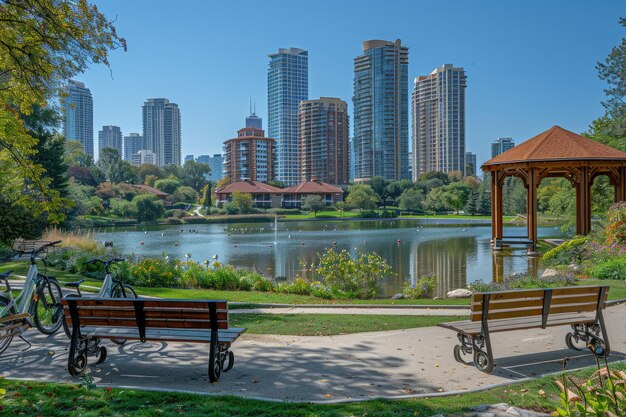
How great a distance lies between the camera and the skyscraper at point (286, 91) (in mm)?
168250

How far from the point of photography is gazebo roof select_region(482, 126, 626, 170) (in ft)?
71.2

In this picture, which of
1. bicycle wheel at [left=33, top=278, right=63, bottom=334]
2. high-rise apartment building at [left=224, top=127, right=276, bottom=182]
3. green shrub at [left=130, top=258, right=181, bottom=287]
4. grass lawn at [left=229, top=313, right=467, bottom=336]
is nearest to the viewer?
bicycle wheel at [left=33, top=278, right=63, bottom=334]

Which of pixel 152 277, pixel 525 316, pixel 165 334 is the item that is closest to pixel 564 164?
pixel 152 277

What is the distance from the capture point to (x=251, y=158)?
399ft

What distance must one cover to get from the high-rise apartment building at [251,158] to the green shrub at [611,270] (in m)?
110

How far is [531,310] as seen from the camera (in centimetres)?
533

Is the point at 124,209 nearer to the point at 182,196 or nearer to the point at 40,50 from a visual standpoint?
the point at 182,196

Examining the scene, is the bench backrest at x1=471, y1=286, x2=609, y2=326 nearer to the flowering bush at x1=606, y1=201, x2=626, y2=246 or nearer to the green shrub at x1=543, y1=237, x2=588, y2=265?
the flowering bush at x1=606, y1=201, x2=626, y2=246

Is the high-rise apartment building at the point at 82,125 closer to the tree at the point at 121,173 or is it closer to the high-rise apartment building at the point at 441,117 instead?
the tree at the point at 121,173

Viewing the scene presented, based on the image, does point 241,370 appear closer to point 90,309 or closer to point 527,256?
point 90,309

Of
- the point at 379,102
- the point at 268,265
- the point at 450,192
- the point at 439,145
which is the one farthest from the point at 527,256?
the point at 439,145

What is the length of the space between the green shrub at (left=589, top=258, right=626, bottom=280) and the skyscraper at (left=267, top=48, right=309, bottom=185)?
151m

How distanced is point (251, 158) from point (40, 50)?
11385 centimetres

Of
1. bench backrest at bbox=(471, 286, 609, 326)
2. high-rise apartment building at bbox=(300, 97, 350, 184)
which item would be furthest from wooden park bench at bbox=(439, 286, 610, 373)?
high-rise apartment building at bbox=(300, 97, 350, 184)
